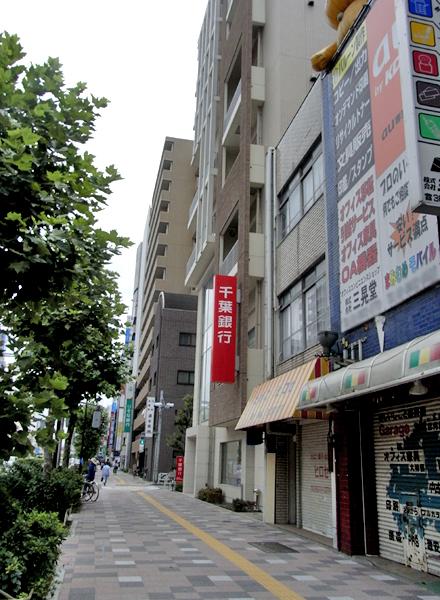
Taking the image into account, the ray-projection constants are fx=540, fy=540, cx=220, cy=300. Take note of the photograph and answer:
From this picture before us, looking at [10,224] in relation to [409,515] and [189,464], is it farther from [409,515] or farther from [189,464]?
[189,464]

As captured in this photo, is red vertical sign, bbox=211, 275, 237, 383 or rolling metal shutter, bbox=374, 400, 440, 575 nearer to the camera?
rolling metal shutter, bbox=374, 400, 440, 575

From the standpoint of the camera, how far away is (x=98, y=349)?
17703mm

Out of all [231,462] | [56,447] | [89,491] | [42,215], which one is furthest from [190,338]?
[42,215]

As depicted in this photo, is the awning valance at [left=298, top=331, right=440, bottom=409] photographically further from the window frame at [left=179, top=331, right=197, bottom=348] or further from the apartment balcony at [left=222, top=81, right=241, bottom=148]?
the window frame at [left=179, top=331, right=197, bottom=348]

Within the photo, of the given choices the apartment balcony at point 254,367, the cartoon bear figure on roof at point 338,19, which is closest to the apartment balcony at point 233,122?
the cartoon bear figure on roof at point 338,19

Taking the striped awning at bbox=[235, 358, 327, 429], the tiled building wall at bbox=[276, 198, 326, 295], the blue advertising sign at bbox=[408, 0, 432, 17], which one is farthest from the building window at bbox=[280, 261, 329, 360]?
the blue advertising sign at bbox=[408, 0, 432, 17]

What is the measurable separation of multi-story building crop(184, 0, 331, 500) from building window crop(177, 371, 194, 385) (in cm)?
2077

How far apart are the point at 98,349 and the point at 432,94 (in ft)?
44.1

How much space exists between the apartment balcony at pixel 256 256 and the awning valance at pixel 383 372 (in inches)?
366

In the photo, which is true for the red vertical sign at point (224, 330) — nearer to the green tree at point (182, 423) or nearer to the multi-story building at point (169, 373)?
the green tree at point (182, 423)

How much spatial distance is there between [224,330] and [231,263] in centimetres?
388

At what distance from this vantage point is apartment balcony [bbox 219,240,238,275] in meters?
22.1

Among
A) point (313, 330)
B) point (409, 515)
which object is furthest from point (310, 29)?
point (409, 515)

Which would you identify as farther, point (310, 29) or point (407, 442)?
point (310, 29)
